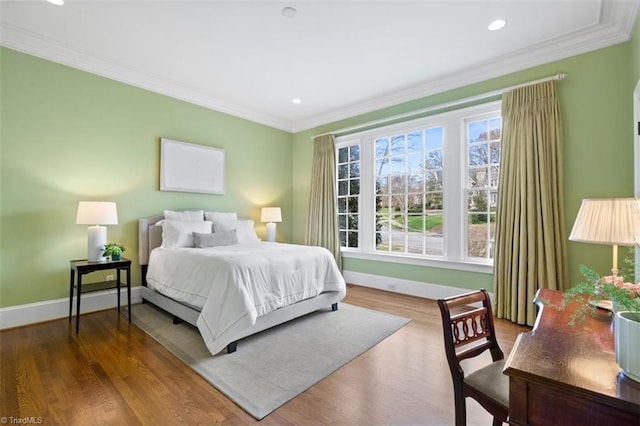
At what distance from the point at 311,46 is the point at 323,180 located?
2374 mm

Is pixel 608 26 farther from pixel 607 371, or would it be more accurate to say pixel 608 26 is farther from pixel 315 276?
pixel 315 276

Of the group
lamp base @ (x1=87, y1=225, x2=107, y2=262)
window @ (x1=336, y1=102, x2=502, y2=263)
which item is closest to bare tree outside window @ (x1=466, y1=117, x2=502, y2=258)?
window @ (x1=336, y1=102, x2=502, y2=263)

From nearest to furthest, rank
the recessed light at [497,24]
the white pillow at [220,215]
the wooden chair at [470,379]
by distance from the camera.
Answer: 1. the wooden chair at [470,379]
2. the recessed light at [497,24]
3. the white pillow at [220,215]

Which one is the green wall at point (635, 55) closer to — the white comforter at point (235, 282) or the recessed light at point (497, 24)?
the recessed light at point (497, 24)

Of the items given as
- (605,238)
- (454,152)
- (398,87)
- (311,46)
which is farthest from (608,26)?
(311,46)

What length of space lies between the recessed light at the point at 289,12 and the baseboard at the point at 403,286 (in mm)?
3589

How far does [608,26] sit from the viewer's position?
2740 millimetres

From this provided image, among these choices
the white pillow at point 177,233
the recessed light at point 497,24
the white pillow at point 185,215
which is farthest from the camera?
the white pillow at point 185,215

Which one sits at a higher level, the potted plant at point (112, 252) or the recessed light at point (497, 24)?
the recessed light at point (497, 24)

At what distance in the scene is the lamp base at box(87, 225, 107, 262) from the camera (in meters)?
3.09

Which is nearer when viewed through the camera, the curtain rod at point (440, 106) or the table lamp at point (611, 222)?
the table lamp at point (611, 222)

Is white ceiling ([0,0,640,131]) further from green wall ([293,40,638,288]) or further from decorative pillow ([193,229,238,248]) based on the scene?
decorative pillow ([193,229,238,248])

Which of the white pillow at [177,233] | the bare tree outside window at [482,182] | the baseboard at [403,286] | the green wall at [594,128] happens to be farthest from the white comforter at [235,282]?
the green wall at [594,128]

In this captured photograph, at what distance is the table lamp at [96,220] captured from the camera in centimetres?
301
